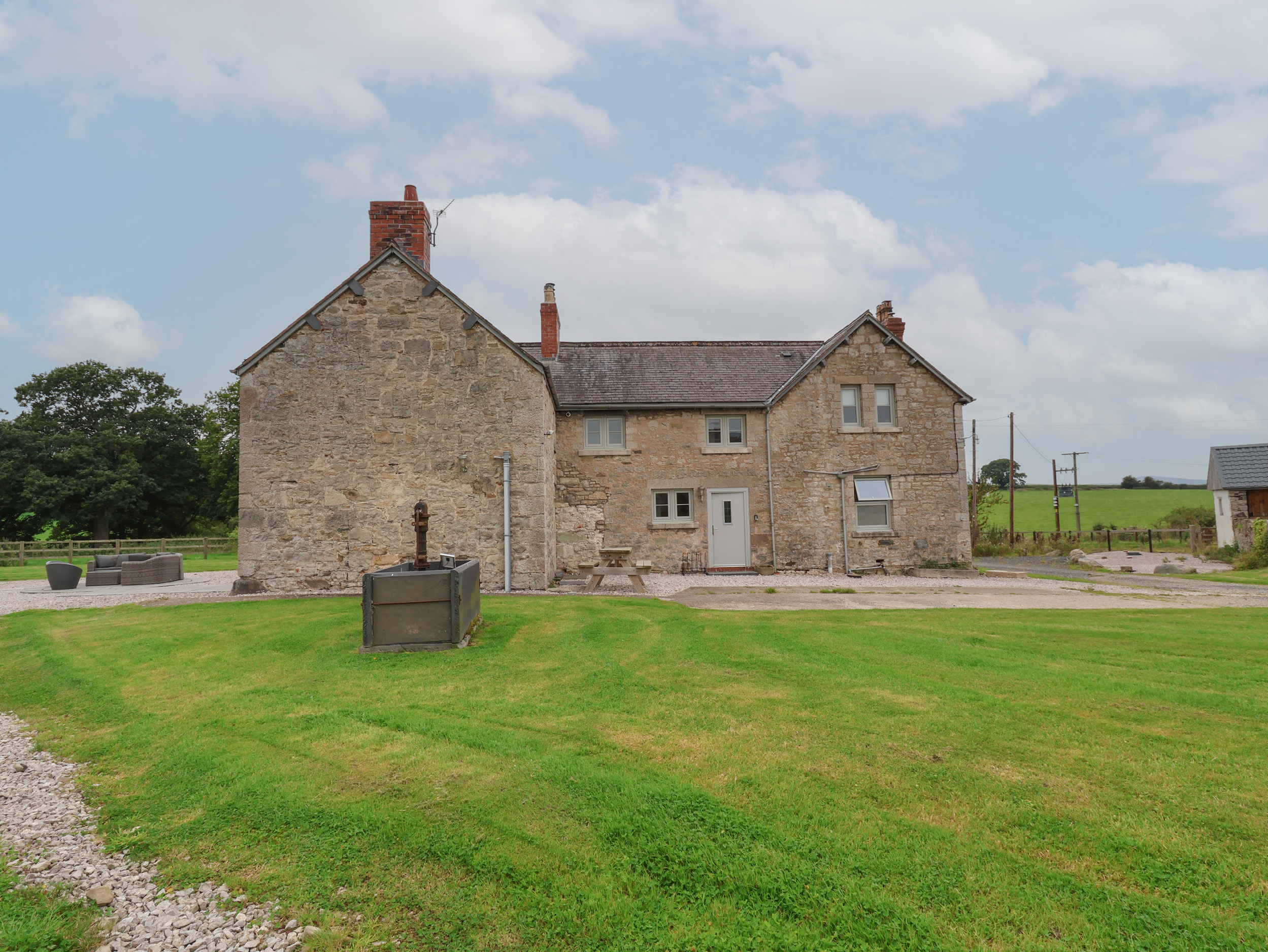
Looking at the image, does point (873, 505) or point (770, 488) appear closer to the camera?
point (770, 488)

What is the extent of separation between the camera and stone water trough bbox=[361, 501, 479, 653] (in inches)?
364

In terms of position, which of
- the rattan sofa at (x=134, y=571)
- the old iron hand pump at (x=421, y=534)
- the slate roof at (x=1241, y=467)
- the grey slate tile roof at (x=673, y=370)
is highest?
the grey slate tile roof at (x=673, y=370)

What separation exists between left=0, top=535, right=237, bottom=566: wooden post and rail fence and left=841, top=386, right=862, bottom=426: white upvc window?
96.0 feet

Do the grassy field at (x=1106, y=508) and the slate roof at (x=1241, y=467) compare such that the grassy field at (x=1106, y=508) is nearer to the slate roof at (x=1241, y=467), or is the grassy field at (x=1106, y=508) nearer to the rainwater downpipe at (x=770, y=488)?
the slate roof at (x=1241, y=467)

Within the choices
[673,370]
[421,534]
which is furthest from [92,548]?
[421,534]

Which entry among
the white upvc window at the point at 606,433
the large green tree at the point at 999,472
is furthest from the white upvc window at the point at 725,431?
the large green tree at the point at 999,472

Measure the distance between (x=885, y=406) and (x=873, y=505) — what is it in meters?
3.35

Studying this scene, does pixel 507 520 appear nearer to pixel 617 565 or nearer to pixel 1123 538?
pixel 617 565

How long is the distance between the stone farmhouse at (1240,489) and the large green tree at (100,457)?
193 ft

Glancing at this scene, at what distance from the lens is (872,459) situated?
22.0m

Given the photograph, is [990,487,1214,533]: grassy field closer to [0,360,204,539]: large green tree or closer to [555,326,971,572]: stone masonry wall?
[555,326,971,572]: stone masonry wall

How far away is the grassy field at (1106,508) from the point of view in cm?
5788

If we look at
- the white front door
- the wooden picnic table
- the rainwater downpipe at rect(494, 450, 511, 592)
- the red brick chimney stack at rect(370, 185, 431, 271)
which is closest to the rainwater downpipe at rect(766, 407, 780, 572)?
the white front door

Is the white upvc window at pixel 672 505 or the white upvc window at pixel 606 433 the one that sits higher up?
the white upvc window at pixel 606 433
